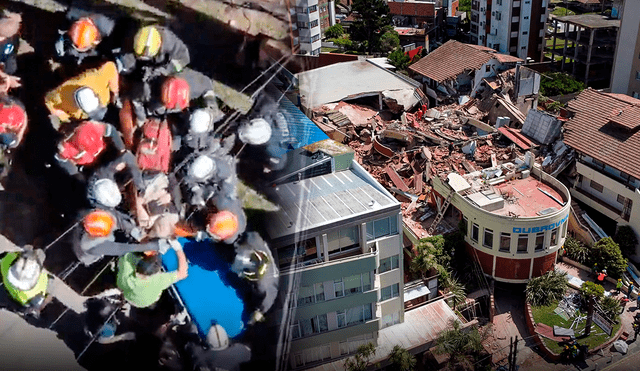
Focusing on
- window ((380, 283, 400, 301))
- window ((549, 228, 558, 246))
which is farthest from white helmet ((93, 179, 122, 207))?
window ((549, 228, 558, 246))

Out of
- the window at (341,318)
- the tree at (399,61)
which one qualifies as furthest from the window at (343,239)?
the tree at (399,61)

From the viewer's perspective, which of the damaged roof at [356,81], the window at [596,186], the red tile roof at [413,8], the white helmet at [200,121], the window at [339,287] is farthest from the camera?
the red tile roof at [413,8]

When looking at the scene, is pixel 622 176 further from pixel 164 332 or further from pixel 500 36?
pixel 500 36

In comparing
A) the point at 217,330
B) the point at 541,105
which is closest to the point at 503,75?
the point at 541,105

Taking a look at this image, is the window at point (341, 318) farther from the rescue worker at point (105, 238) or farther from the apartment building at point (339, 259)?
the rescue worker at point (105, 238)

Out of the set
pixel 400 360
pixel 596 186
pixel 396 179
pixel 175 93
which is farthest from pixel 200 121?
pixel 596 186

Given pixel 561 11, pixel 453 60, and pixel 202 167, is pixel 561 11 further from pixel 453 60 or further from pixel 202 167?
pixel 202 167

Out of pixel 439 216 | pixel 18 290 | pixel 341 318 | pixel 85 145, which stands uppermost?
pixel 85 145
